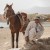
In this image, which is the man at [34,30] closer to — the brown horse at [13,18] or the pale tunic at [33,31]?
the pale tunic at [33,31]

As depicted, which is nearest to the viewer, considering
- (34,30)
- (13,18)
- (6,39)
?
(34,30)

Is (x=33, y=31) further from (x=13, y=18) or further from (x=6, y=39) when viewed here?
(x=6, y=39)

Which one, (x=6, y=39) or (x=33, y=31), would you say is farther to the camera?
(x=6, y=39)

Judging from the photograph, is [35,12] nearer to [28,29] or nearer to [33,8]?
[33,8]

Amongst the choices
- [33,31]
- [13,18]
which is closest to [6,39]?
[13,18]

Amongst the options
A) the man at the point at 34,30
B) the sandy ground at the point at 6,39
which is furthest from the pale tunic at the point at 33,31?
the sandy ground at the point at 6,39

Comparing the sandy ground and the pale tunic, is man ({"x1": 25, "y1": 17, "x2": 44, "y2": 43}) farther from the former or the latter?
the sandy ground

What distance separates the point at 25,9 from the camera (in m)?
2.25

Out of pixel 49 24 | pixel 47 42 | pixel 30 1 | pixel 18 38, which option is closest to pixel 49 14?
pixel 49 24

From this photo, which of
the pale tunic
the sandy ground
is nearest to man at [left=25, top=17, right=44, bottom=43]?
the pale tunic

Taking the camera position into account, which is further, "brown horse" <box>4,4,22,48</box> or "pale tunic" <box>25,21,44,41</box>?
"brown horse" <box>4,4,22,48</box>

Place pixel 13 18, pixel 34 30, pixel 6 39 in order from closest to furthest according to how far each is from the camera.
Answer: pixel 34 30
pixel 13 18
pixel 6 39

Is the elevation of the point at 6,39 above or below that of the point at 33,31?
below

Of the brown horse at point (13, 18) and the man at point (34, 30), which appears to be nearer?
the man at point (34, 30)
